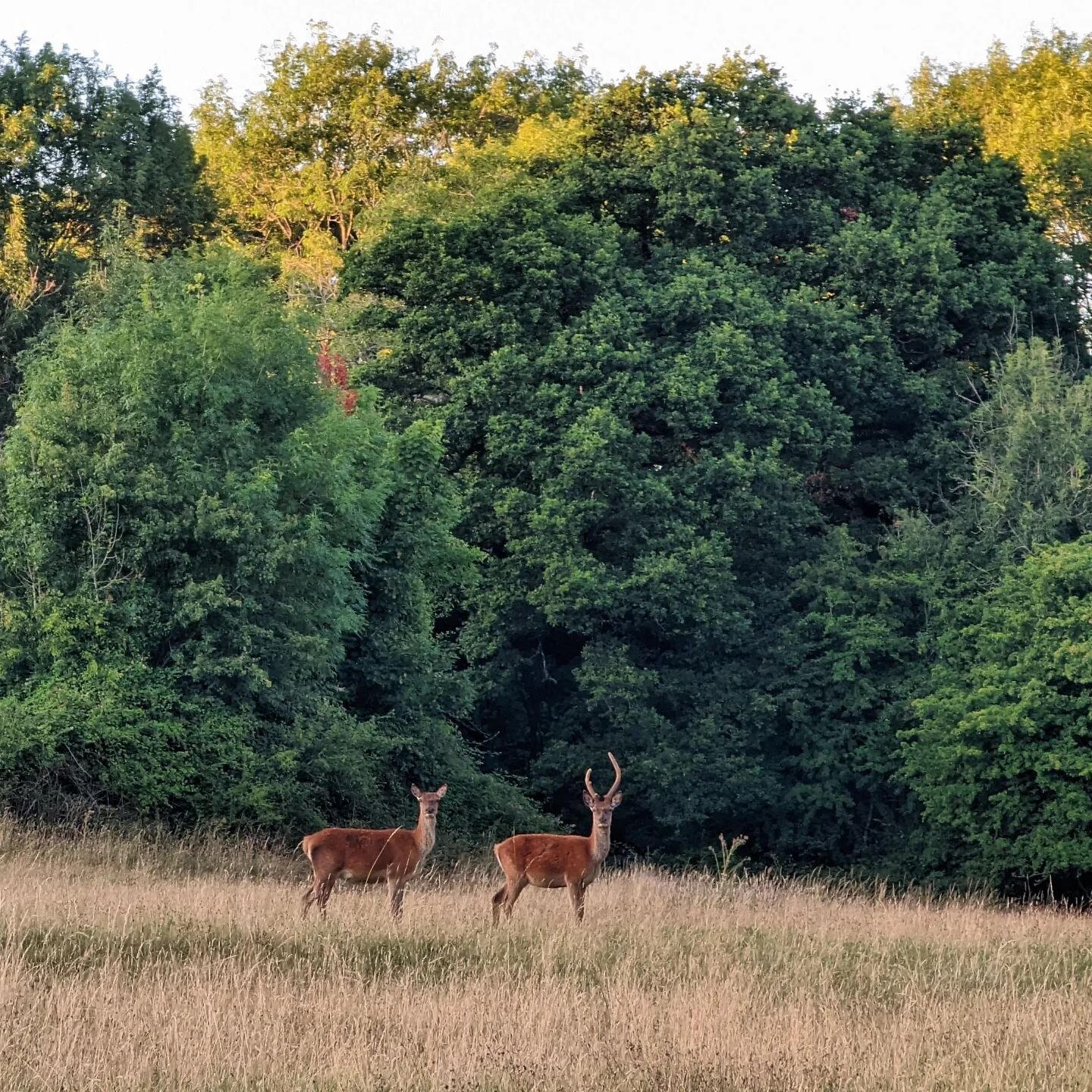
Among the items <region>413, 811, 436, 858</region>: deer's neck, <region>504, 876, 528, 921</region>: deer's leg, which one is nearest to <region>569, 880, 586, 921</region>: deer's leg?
<region>504, 876, 528, 921</region>: deer's leg

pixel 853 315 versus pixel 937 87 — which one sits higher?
pixel 937 87

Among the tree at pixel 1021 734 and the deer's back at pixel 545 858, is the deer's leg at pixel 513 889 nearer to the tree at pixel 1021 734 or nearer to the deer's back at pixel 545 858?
the deer's back at pixel 545 858

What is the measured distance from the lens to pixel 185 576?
941 inches

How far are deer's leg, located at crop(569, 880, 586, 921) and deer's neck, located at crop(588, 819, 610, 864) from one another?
282 millimetres

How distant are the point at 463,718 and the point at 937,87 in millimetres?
23252

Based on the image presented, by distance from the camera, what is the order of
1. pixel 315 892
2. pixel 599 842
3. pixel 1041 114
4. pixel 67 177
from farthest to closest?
pixel 1041 114
pixel 67 177
pixel 599 842
pixel 315 892

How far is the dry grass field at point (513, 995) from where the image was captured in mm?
Result: 8641

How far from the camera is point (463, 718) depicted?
29.4 m

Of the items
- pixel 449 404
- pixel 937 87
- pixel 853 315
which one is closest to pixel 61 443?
pixel 449 404

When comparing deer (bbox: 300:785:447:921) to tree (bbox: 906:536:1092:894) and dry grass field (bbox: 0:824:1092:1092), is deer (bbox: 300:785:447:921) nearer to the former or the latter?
dry grass field (bbox: 0:824:1092:1092)

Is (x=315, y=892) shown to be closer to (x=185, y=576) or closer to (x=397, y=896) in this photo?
(x=397, y=896)

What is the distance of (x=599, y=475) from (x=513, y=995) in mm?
19058

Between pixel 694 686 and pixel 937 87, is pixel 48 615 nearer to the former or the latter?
pixel 694 686

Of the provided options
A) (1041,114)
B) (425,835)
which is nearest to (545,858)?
(425,835)
